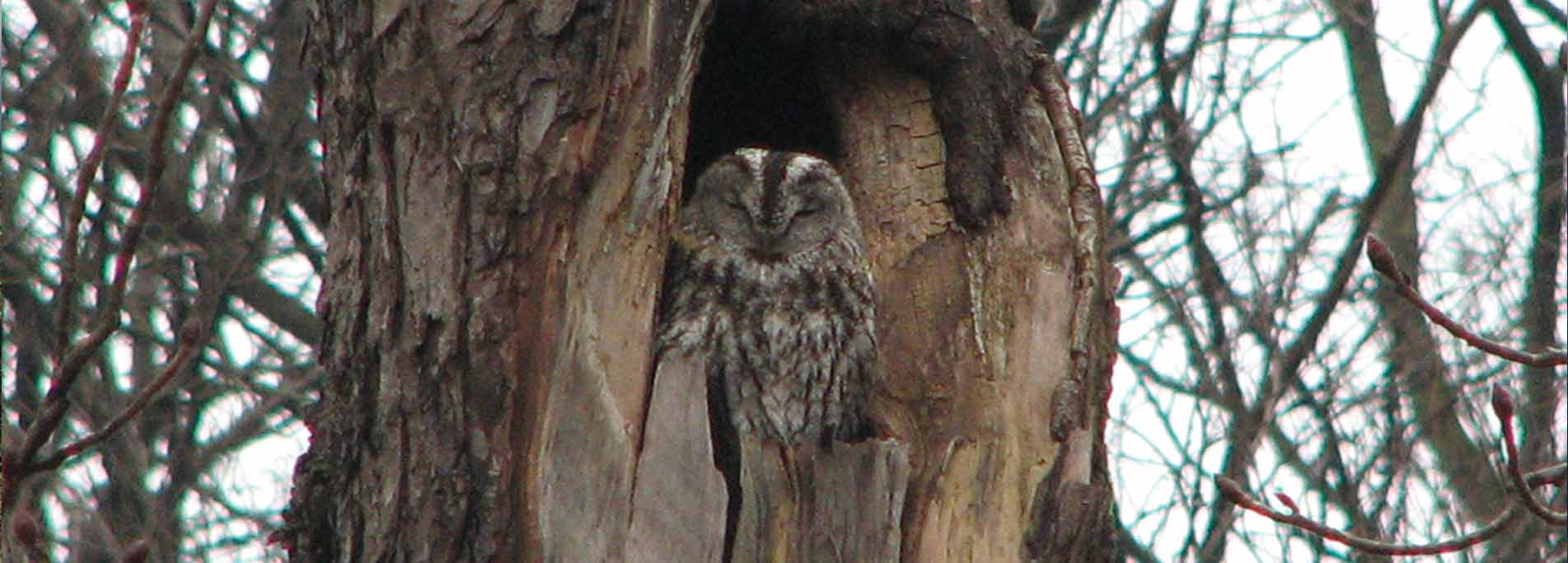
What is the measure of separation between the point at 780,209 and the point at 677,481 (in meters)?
1.24

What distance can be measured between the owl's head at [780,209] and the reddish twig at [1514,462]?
5.17ft

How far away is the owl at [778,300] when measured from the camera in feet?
13.7

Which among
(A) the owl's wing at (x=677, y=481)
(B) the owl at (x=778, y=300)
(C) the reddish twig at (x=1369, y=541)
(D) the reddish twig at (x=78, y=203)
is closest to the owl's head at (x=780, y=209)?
(B) the owl at (x=778, y=300)

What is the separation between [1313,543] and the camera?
6.82m

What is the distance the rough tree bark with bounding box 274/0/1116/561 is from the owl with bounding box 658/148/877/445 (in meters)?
0.32

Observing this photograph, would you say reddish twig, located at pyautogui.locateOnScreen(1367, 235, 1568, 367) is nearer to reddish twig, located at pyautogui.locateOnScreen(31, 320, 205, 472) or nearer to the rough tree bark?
the rough tree bark

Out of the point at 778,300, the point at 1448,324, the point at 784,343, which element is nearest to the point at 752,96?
the point at 778,300

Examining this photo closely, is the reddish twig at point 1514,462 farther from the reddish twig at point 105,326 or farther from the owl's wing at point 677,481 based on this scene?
the reddish twig at point 105,326

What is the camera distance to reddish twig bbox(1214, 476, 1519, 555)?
3178mm

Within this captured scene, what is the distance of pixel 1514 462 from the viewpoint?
3.09m

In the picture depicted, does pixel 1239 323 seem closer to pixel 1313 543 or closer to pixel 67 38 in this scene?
pixel 1313 543

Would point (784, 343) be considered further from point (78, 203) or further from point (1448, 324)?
point (78, 203)

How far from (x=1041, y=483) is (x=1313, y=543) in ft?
11.6

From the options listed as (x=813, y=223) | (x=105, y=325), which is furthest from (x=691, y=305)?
(x=105, y=325)
